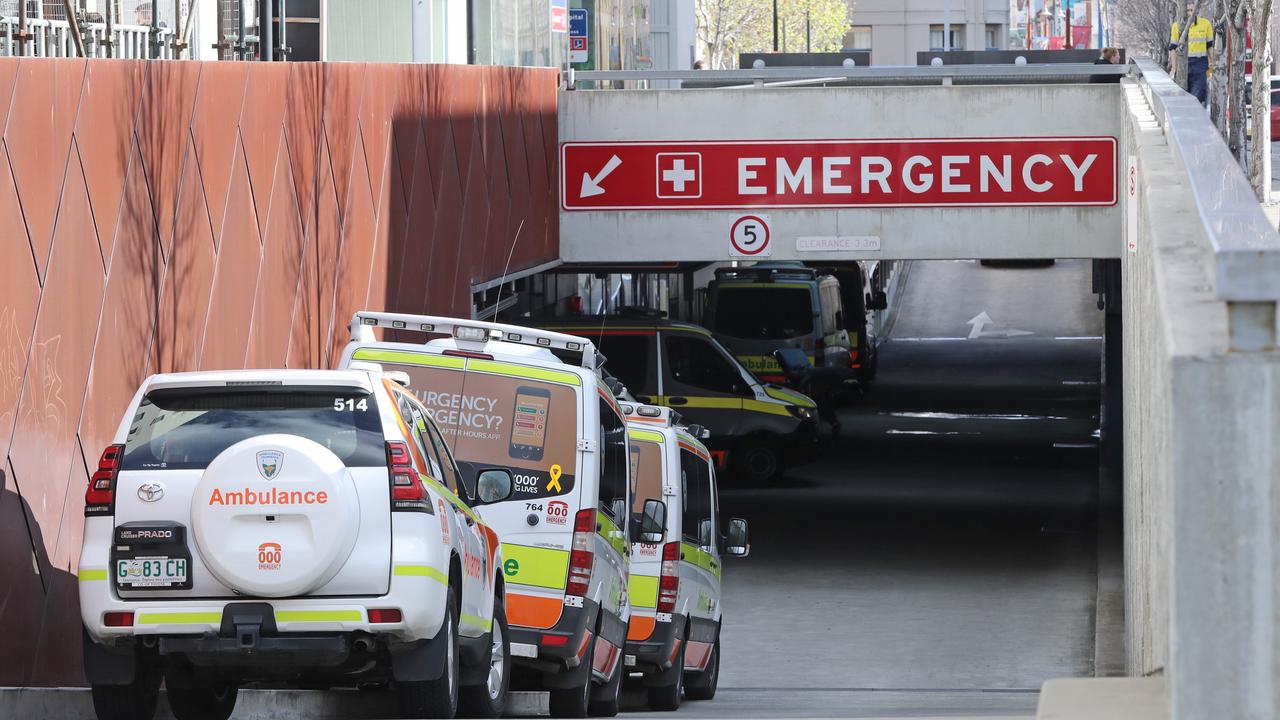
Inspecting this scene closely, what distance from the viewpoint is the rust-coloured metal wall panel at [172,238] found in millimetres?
9211

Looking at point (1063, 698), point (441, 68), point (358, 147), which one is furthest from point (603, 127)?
point (1063, 698)

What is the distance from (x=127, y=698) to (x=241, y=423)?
1307mm

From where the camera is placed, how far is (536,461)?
9.95 meters

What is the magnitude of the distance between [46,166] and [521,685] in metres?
3.78

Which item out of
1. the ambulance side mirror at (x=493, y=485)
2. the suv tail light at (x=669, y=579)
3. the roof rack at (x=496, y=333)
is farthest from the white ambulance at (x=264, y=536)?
the suv tail light at (x=669, y=579)

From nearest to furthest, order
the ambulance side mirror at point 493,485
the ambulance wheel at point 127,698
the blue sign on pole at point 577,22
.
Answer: the ambulance wheel at point 127,698 → the ambulance side mirror at point 493,485 → the blue sign on pole at point 577,22

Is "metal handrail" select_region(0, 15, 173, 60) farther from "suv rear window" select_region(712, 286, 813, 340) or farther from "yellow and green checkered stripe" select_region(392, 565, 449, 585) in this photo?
"suv rear window" select_region(712, 286, 813, 340)

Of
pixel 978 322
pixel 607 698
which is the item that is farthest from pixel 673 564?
pixel 978 322

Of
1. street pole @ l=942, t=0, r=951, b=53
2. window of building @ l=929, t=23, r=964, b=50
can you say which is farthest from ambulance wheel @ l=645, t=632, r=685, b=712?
window of building @ l=929, t=23, r=964, b=50

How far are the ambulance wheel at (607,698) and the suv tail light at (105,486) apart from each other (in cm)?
469

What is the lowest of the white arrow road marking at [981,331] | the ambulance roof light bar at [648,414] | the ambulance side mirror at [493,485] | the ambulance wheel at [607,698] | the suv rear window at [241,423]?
the white arrow road marking at [981,331]

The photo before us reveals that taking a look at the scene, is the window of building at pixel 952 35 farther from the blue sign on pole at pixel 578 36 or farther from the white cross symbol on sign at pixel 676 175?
the white cross symbol on sign at pixel 676 175

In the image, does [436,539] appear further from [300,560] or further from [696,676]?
[696,676]

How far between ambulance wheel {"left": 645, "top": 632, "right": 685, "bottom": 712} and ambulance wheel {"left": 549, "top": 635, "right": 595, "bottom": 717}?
2.72 metres
